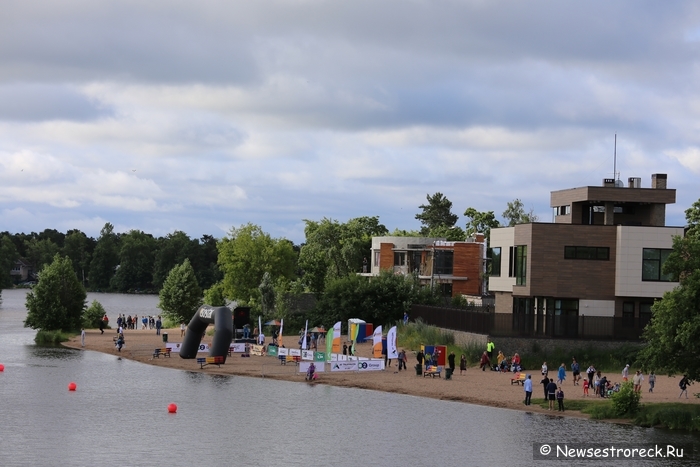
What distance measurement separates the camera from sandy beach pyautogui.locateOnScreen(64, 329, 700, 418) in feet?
171

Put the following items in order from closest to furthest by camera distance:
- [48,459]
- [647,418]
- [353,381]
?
[48,459] → [647,418] → [353,381]

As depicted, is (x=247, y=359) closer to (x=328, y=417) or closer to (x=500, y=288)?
(x=500, y=288)

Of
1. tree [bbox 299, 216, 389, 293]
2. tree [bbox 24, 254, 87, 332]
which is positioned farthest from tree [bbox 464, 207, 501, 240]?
tree [bbox 24, 254, 87, 332]

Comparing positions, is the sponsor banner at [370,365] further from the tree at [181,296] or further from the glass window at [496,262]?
the tree at [181,296]

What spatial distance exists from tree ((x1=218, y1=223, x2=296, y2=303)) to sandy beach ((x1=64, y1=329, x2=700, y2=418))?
41.0 m

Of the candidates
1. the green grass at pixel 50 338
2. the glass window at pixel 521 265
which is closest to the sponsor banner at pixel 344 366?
the glass window at pixel 521 265

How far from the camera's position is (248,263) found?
12044 centimetres

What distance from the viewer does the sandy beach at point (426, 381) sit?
171ft

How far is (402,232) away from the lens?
158 meters

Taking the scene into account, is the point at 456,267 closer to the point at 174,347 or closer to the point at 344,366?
the point at 174,347

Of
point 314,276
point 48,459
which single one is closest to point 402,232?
point 314,276

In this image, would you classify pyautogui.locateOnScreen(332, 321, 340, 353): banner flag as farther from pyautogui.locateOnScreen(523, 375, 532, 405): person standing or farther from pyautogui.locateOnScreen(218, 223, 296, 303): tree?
pyautogui.locateOnScreen(218, 223, 296, 303): tree

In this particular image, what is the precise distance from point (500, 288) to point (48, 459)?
43.2 meters

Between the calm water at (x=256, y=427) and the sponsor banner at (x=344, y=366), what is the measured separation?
501cm
